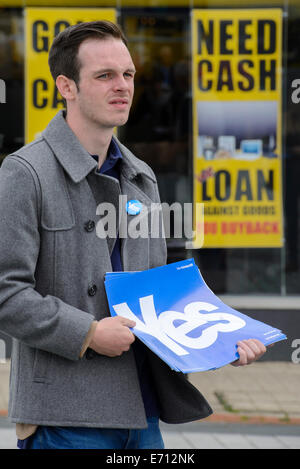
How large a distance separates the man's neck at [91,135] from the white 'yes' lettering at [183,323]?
44cm

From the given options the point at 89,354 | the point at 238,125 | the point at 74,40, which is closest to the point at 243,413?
the point at 238,125

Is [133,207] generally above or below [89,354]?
above

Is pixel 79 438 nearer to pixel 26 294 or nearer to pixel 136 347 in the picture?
pixel 136 347

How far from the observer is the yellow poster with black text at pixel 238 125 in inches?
330

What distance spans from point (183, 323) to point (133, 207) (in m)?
0.36

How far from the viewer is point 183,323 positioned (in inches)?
94.0

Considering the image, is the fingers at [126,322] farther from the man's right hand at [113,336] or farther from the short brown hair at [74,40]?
the short brown hair at [74,40]

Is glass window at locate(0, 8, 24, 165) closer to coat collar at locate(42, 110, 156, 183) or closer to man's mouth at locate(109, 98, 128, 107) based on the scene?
coat collar at locate(42, 110, 156, 183)

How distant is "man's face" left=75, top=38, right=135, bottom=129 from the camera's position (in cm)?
232

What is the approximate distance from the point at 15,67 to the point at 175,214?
2.10 metres

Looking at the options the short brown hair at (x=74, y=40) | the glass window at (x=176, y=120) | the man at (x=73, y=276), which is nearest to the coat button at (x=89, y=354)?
the man at (x=73, y=276)

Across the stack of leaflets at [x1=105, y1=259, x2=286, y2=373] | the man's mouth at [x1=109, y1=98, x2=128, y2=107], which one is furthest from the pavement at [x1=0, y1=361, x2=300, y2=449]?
the man's mouth at [x1=109, y1=98, x2=128, y2=107]

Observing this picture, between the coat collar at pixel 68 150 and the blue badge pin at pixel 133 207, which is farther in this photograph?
the blue badge pin at pixel 133 207
